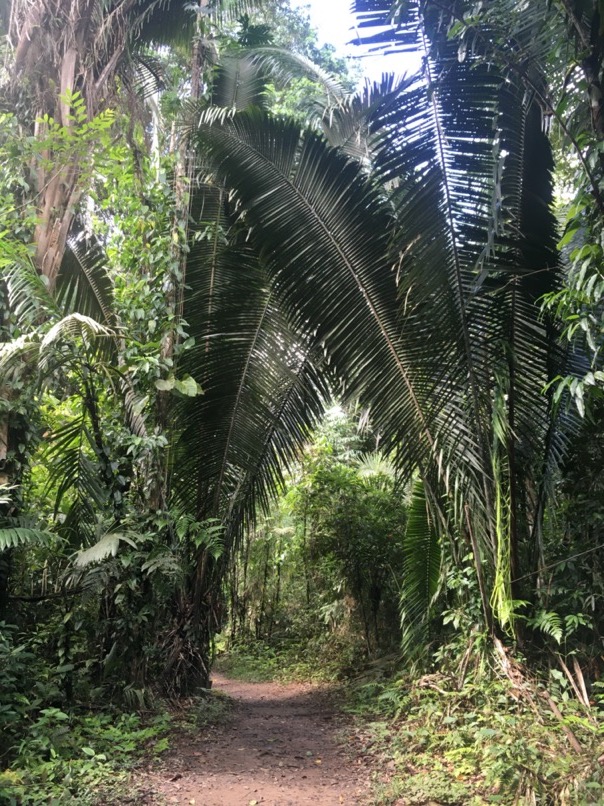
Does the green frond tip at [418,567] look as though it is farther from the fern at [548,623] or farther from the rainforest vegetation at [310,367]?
the fern at [548,623]

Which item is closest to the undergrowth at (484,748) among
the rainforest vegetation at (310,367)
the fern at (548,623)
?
the rainforest vegetation at (310,367)

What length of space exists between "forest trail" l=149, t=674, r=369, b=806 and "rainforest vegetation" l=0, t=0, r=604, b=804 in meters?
0.31

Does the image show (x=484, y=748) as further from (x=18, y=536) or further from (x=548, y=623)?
(x=18, y=536)

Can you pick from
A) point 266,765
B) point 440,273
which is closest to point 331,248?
point 440,273

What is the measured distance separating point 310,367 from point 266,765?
362cm

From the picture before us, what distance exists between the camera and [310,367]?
6.62m

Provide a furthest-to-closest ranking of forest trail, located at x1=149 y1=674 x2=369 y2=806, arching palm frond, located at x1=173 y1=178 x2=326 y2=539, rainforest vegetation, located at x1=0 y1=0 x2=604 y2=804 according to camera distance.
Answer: arching palm frond, located at x1=173 y1=178 x2=326 y2=539, rainforest vegetation, located at x1=0 y1=0 x2=604 y2=804, forest trail, located at x1=149 y1=674 x2=369 y2=806

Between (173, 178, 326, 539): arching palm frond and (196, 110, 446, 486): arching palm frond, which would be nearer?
(196, 110, 446, 486): arching palm frond

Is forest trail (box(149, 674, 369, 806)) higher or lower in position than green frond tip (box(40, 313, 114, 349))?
lower

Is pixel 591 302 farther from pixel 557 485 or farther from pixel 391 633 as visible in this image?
pixel 391 633

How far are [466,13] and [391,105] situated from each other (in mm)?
759

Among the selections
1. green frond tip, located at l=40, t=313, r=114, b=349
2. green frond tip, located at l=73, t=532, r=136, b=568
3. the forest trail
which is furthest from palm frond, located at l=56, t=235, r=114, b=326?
the forest trail

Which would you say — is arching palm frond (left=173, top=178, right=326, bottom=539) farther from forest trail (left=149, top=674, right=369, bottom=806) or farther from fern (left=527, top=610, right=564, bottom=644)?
fern (left=527, top=610, right=564, bottom=644)

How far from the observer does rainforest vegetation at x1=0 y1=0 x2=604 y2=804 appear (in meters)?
4.12
